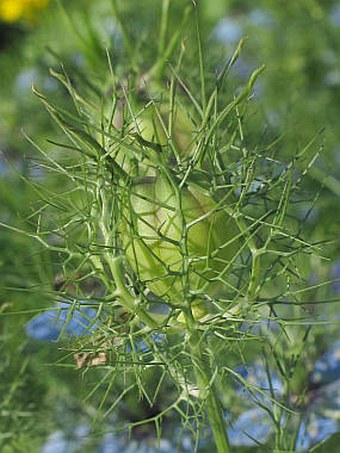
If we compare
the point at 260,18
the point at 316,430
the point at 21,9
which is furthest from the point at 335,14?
the point at 316,430

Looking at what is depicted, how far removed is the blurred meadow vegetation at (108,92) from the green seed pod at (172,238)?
41 mm

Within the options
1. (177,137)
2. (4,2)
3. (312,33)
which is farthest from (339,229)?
(4,2)

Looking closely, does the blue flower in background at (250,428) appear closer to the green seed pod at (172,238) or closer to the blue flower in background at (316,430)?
the blue flower in background at (316,430)

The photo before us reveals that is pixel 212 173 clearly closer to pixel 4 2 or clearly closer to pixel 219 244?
pixel 219 244

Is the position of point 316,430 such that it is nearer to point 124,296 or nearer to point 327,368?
point 327,368

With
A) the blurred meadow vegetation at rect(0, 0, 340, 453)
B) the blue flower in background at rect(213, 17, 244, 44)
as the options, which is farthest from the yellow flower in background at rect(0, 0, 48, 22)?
the blue flower in background at rect(213, 17, 244, 44)

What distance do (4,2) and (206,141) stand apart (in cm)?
Answer: 147

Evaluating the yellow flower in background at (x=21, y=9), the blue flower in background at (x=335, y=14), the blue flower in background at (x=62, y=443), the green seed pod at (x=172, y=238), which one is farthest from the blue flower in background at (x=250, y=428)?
the yellow flower in background at (x=21, y=9)

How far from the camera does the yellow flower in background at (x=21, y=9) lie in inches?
67.5

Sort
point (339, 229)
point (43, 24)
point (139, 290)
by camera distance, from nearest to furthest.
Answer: point (139, 290)
point (339, 229)
point (43, 24)

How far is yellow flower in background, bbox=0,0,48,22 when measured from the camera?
171 cm

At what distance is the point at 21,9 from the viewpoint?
5.66ft

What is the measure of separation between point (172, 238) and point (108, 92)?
1.07ft

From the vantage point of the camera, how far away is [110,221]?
408 millimetres
